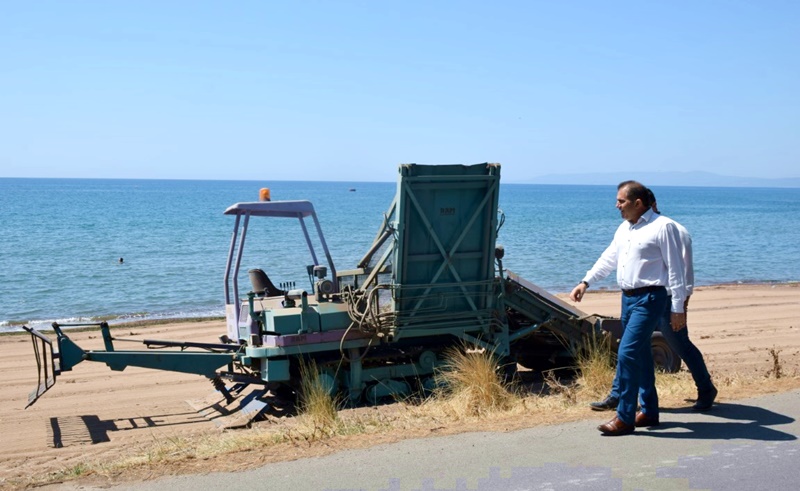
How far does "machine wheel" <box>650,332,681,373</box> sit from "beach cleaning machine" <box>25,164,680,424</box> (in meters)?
1.56

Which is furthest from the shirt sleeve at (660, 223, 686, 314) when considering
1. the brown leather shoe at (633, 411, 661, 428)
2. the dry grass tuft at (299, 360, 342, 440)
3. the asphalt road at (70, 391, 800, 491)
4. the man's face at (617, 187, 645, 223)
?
the dry grass tuft at (299, 360, 342, 440)

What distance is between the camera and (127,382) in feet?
37.6

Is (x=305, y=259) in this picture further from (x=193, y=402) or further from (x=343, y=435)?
(x=343, y=435)

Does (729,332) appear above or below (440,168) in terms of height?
below

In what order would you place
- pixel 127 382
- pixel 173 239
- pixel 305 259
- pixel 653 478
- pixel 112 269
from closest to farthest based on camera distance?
pixel 653 478, pixel 127 382, pixel 112 269, pixel 305 259, pixel 173 239

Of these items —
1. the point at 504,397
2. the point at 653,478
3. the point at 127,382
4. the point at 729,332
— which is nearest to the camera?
the point at 653,478

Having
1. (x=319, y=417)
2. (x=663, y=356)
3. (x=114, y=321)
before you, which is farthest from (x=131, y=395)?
(x=114, y=321)

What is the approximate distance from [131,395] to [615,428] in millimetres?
6901

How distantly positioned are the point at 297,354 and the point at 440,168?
247 centimetres

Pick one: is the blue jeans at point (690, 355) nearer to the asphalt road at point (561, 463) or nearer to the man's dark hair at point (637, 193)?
the asphalt road at point (561, 463)

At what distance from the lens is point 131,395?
10719 millimetres

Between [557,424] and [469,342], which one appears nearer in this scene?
[557,424]

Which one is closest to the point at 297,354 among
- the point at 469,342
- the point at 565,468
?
the point at 469,342

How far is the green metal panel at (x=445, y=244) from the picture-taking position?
870 cm
